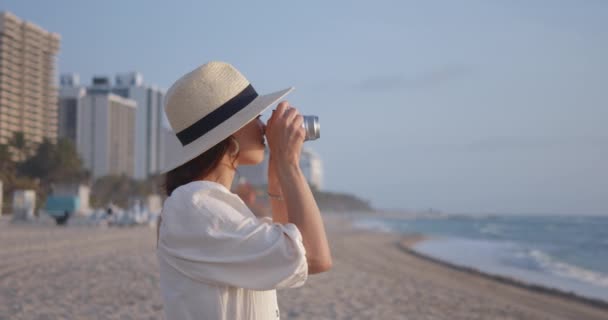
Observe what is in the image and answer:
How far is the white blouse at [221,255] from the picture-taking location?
43.1 inches

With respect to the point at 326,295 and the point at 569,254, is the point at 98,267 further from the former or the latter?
the point at 569,254

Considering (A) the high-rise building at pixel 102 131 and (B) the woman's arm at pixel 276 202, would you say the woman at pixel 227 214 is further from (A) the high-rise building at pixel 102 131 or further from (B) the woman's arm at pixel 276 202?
(A) the high-rise building at pixel 102 131

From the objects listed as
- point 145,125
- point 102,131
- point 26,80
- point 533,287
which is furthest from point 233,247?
point 145,125

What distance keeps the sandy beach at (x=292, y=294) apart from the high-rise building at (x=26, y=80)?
66.2 meters

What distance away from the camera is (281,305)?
619 cm

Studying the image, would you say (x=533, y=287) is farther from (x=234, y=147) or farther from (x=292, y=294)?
(x=234, y=147)

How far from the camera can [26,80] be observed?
74.7 metres

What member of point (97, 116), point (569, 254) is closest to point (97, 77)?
point (97, 116)

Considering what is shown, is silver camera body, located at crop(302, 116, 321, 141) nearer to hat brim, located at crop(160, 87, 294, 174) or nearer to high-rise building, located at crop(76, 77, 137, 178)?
hat brim, located at crop(160, 87, 294, 174)

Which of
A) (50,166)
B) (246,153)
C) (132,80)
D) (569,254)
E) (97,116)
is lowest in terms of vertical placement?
(569,254)

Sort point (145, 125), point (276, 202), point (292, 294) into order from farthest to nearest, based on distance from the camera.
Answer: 1. point (145, 125)
2. point (292, 294)
3. point (276, 202)

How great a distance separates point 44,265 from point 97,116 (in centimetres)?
8129

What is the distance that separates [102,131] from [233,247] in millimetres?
89801

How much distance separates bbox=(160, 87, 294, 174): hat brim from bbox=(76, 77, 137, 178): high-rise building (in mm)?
86854
